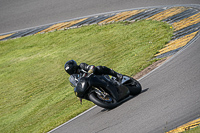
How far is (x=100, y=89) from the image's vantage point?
707 cm

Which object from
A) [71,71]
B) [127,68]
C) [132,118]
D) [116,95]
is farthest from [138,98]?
[127,68]

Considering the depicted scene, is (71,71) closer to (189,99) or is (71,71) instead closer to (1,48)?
(189,99)

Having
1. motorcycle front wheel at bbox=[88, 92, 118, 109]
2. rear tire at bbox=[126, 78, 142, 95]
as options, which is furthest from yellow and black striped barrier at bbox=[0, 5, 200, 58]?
motorcycle front wheel at bbox=[88, 92, 118, 109]

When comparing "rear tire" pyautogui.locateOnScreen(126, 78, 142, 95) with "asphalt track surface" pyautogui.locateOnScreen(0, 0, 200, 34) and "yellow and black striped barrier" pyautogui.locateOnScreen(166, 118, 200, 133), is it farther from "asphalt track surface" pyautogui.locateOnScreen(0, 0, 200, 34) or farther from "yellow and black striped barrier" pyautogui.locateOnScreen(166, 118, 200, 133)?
"asphalt track surface" pyautogui.locateOnScreen(0, 0, 200, 34)

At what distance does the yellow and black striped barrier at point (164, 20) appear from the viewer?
34.5 ft

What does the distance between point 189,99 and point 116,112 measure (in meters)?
1.63

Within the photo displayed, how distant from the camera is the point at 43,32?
595 inches

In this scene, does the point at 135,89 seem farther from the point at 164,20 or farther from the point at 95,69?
the point at 164,20

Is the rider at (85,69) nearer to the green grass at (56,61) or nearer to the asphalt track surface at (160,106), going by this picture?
the asphalt track surface at (160,106)

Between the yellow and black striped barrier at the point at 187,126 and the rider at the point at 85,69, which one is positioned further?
the rider at the point at 85,69

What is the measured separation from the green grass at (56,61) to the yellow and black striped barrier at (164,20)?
0.37 meters

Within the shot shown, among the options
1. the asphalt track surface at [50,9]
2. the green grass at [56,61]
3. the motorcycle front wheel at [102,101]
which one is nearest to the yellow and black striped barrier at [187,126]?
the motorcycle front wheel at [102,101]

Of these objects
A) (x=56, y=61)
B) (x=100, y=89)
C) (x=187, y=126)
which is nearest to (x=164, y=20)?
(x=56, y=61)

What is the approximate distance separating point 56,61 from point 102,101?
20.2 ft
